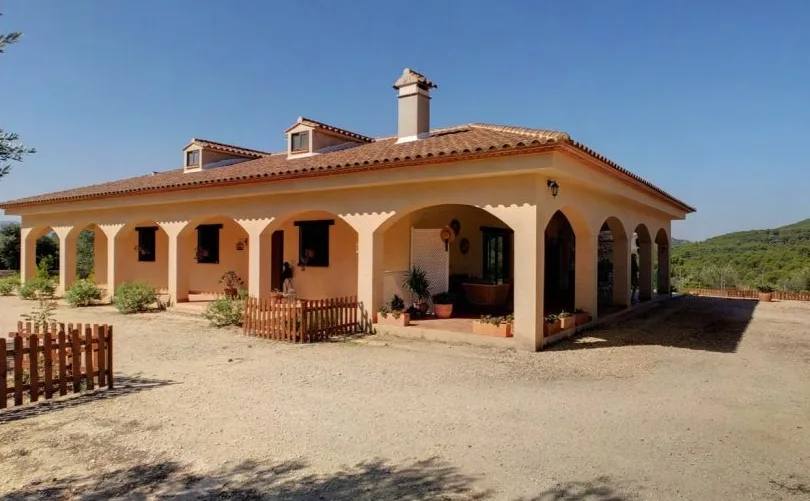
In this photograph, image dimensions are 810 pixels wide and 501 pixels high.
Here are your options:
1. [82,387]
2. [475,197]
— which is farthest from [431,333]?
[82,387]

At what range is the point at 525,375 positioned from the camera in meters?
7.45

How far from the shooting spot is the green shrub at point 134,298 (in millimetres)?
14555

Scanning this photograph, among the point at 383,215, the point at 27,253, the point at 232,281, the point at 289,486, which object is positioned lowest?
the point at 289,486

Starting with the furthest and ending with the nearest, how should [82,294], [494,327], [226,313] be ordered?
[82,294]
[226,313]
[494,327]

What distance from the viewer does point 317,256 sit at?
48.2ft

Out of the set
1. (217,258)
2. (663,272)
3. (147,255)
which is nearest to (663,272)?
(663,272)

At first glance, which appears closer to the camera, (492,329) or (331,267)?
(492,329)

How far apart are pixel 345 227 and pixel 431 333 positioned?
4969mm

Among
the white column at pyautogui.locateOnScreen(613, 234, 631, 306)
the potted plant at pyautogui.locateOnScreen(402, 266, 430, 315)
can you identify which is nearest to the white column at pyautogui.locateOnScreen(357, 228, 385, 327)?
the potted plant at pyautogui.locateOnScreen(402, 266, 430, 315)

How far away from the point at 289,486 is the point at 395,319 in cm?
710

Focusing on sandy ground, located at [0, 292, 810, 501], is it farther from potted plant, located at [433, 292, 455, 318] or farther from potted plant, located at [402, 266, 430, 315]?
potted plant, located at [402, 266, 430, 315]

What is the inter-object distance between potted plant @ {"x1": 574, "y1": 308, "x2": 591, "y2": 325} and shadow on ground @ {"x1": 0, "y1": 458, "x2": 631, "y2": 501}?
757cm

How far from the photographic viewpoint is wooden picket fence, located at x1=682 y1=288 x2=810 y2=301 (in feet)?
67.2

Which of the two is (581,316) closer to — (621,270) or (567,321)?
(567,321)
